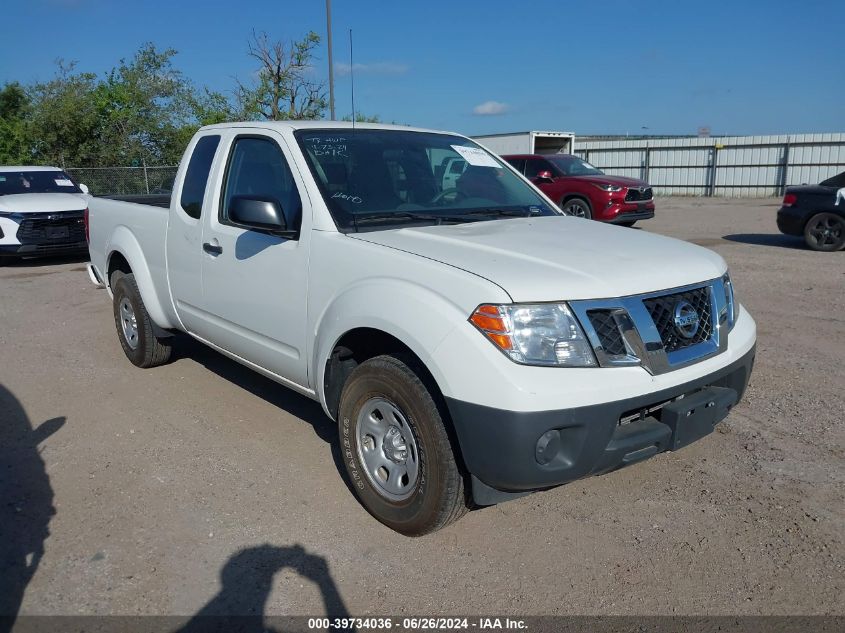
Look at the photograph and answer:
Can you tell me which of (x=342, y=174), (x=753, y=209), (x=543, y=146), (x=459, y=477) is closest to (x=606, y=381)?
(x=459, y=477)

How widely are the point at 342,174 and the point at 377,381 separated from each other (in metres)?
1.32

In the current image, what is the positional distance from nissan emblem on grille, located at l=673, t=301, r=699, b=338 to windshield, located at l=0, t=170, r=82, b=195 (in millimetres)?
12977

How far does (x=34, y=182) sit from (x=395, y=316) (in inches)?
498

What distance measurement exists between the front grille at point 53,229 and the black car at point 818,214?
12351 mm

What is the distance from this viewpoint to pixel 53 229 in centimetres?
1214

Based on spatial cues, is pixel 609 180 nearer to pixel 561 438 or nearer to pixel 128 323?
pixel 128 323

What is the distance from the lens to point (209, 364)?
6.11m

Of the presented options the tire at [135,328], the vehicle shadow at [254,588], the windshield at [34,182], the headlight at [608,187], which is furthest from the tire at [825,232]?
the windshield at [34,182]

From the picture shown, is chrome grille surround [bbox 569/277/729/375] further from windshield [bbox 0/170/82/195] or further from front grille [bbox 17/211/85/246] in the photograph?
windshield [bbox 0/170/82/195]

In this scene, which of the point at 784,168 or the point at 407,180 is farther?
the point at 784,168

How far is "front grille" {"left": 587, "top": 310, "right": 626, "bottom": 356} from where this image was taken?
9.27 ft

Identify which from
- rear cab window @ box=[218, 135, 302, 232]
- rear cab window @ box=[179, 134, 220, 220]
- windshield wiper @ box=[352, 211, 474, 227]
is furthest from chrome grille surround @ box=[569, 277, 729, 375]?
rear cab window @ box=[179, 134, 220, 220]

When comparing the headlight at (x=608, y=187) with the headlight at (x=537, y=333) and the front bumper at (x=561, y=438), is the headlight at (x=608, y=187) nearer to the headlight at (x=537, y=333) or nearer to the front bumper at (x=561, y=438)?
the front bumper at (x=561, y=438)

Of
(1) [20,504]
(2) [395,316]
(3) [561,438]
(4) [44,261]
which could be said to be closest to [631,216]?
(4) [44,261]
